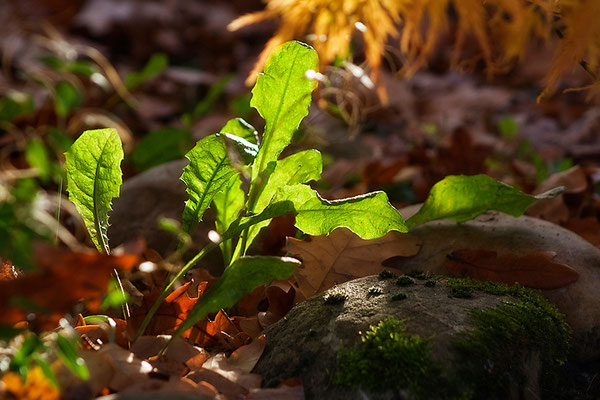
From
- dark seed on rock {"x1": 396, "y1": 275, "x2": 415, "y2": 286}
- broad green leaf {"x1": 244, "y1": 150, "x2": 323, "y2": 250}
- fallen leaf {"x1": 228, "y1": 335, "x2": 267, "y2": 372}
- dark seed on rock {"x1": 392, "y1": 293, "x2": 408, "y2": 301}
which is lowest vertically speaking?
fallen leaf {"x1": 228, "y1": 335, "x2": 267, "y2": 372}

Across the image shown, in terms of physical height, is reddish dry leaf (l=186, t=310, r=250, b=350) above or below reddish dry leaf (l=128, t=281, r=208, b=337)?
below

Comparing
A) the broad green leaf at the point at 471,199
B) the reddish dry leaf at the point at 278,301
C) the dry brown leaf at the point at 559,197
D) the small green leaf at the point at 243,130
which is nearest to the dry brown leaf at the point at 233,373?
the reddish dry leaf at the point at 278,301

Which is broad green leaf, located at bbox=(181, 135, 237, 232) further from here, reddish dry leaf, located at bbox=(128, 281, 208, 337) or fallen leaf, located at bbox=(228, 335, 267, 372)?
fallen leaf, located at bbox=(228, 335, 267, 372)

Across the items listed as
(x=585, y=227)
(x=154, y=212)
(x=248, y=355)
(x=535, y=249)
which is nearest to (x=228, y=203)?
(x=248, y=355)

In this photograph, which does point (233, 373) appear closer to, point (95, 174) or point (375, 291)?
point (375, 291)

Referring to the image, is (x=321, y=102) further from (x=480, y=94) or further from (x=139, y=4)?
(x=139, y=4)

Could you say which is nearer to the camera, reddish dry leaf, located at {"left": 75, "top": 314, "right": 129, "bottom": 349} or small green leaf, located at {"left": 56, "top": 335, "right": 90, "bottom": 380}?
small green leaf, located at {"left": 56, "top": 335, "right": 90, "bottom": 380}

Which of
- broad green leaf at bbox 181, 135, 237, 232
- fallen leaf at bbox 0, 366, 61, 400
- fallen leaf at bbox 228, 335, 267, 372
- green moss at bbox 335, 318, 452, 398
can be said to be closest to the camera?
fallen leaf at bbox 0, 366, 61, 400

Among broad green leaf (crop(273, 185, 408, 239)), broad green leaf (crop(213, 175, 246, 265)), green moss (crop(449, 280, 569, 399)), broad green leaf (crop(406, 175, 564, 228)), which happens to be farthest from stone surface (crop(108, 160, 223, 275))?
green moss (crop(449, 280, 569, 399))
